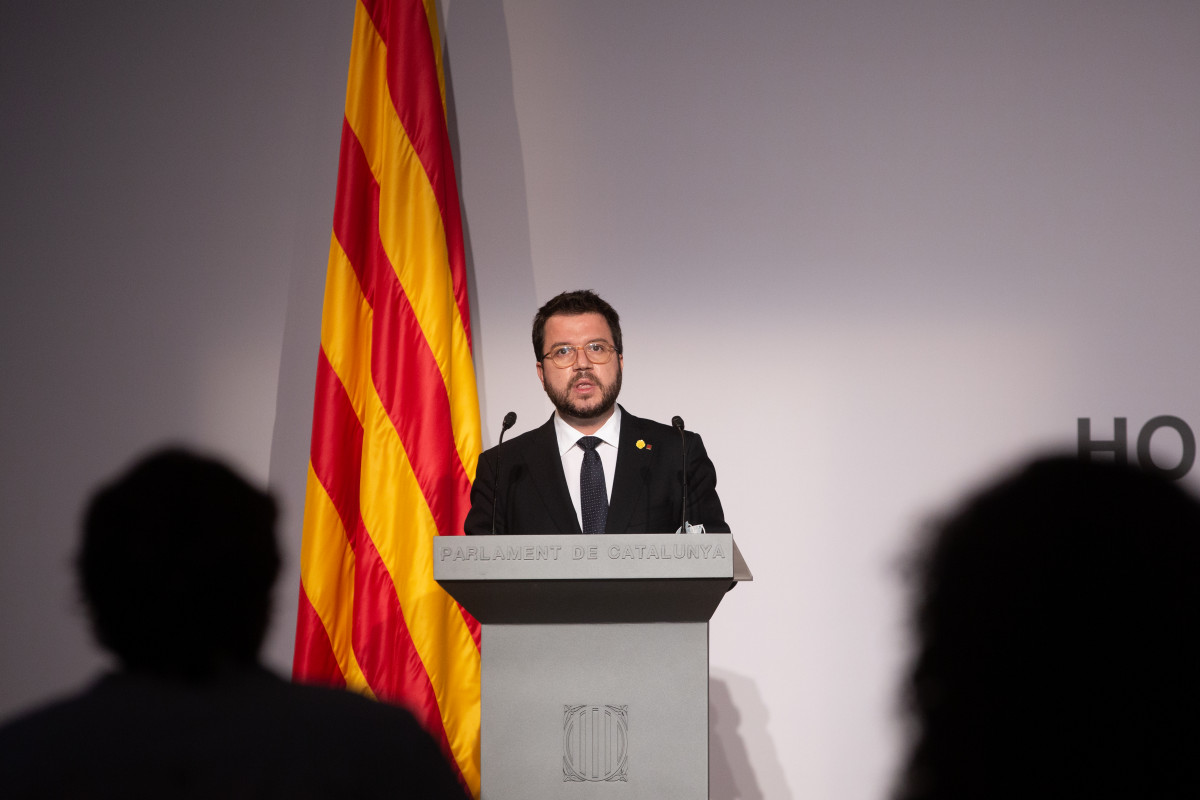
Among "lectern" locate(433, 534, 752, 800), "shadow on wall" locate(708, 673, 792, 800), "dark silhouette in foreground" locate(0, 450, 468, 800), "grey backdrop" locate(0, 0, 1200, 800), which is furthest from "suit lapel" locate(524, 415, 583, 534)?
"dark silhouette in foreground" locate(0, 450, 468, 800)

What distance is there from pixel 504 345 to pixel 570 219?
579 millimetres

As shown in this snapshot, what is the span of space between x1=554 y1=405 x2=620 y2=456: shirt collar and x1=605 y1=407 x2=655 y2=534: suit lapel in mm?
36

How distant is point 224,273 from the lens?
3.97 m

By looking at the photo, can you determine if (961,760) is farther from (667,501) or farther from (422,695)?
(422,695)

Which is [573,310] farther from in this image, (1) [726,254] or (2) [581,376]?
(1) [726,254]

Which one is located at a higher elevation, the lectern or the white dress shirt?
the white dress shirt

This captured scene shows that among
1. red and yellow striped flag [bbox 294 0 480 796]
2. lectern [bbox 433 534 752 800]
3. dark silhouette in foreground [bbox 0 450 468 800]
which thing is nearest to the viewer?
dark silhouette in foreground [bbox 0 450 468 800]

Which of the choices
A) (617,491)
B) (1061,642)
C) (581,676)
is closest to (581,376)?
(617,491)

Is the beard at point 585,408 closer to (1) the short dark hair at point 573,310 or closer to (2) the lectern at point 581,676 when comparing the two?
(1) the short dark hair at point 573,310

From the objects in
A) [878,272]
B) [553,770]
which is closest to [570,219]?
[878,272]

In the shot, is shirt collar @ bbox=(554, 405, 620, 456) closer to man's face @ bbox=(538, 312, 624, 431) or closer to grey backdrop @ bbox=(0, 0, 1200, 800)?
man's face @ bbox=(538, 312, 624, 431)

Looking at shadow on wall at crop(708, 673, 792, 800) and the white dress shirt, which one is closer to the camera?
the white dress shirt

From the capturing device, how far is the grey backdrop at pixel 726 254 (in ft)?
12.5

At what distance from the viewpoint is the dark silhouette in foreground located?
894 millimetres
